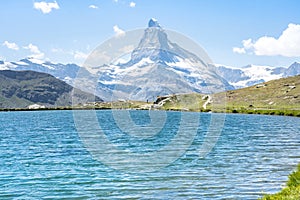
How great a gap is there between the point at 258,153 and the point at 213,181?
22.2 m

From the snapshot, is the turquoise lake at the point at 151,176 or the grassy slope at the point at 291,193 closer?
the grassy slope at the point at 291,193

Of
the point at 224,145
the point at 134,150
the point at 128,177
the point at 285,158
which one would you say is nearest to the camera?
the point at 128,177

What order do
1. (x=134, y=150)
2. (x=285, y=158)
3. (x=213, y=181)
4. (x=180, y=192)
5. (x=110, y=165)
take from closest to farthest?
1. (x=180, y=192)
2. (x=213, y=181)
3. (x=110, y=165)
4. (x=285, y=158)
5. (x=134, y=150)

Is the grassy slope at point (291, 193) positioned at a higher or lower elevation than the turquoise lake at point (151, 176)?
higher

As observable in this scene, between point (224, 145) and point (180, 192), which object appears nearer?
point (180, 192)

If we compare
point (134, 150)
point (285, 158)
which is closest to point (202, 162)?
point (285, 158)

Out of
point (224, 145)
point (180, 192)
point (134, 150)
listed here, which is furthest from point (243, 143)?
point (180, 192)

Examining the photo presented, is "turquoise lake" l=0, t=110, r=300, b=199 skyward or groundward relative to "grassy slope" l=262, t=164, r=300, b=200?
groundward

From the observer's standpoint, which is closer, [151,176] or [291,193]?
[291,193]

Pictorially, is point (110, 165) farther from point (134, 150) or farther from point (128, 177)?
point (134, 150)

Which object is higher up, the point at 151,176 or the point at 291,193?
the point at 291,193

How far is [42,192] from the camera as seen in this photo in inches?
1396

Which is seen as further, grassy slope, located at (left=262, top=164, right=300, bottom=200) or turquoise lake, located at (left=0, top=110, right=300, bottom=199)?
turquoise lake, located at (left=0, top=110, right=300, bottom=199)

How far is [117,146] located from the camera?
71.5 metres
